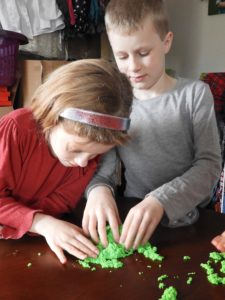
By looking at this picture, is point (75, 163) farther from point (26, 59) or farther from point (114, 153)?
point (26, 59)

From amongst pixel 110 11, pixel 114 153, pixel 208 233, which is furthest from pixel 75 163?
pixel 110 11

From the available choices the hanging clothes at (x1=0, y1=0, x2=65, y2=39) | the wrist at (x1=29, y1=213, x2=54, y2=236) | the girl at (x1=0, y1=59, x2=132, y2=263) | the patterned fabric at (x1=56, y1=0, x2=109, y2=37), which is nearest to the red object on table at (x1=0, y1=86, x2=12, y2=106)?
the hanging clothes at (x1=0, y1=0, x2=65, y2=39)

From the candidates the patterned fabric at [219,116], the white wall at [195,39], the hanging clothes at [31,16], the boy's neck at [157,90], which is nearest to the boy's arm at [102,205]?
the boy's neck at [157,90]

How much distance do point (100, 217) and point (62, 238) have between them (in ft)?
0.33

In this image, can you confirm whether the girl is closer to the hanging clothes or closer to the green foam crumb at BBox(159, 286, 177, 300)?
the green foam crumb at BBox(159, 286, 177, 300)

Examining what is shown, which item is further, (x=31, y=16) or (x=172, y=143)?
(x=31, y=16)

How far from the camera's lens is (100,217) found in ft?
2.56

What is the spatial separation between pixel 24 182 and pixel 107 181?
22cm

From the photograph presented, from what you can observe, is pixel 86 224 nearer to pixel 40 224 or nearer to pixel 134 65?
pixel 40 224

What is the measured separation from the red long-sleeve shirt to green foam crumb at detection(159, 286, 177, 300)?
33cm

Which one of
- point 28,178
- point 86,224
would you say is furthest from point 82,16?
point 86,224

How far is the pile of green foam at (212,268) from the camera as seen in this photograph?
61cm

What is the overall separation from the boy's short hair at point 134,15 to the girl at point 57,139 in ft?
0.64

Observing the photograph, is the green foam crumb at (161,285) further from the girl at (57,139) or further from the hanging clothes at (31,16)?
the hanging clothes at (31,16)
